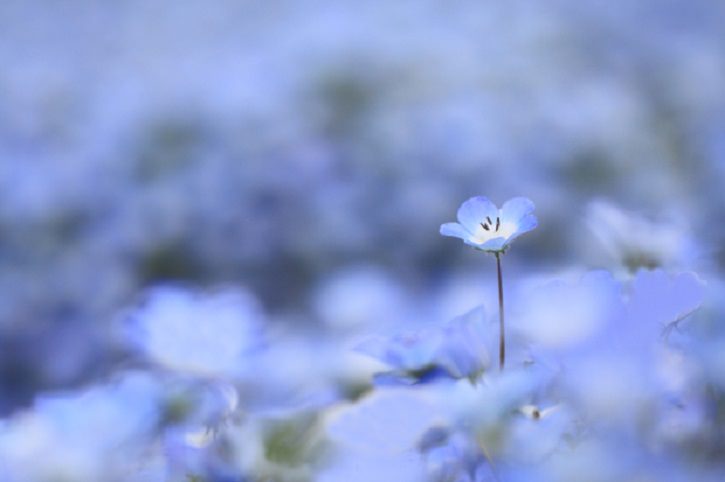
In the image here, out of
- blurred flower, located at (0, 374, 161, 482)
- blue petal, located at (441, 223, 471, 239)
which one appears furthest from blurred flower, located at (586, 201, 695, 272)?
blurred flower, located at (0, 374, 161, 482)

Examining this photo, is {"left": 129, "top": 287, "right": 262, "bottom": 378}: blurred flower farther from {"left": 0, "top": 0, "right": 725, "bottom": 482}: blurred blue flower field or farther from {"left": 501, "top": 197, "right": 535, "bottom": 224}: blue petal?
{"left": 501, "top": 197, "right": 535, "bottom": 224}: blue petal

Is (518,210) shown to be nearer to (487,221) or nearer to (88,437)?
(487,221)

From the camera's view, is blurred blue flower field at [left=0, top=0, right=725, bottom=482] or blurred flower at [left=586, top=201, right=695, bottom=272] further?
blurred flower at [left=586, top=201, right=695, bottom=272]

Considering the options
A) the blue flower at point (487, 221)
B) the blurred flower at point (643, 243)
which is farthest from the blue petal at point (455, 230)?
the blurred flower at point (643, 243)

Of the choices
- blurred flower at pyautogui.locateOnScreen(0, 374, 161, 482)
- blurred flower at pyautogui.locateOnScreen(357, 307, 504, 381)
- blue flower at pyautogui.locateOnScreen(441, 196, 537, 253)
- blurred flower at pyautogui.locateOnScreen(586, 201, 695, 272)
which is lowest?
blurred flower at pyautogui.locateOnScreen(0, 374, 161, 482)

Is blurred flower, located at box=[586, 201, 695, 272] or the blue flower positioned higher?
blurred flower, located at box=[586, 201, 695, 272]

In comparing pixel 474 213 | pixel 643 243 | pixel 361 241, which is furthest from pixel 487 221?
pixel 361 241

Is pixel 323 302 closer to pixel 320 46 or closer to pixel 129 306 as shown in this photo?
pixel 129 306
